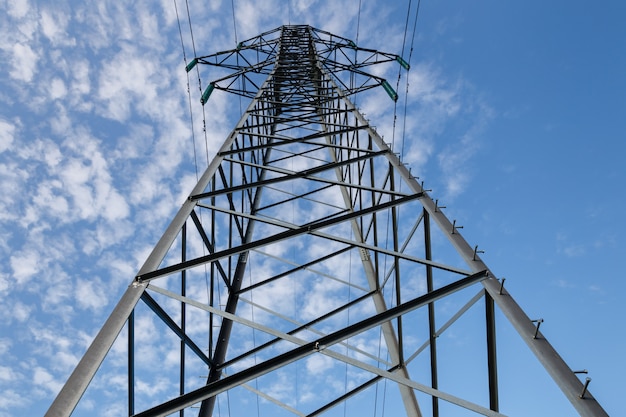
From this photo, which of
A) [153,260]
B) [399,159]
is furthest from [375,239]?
[153,260]

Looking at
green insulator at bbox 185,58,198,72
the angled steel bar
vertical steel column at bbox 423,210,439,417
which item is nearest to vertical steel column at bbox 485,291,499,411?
the angled steel bar

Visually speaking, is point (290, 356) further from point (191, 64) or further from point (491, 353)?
point (191, 64)

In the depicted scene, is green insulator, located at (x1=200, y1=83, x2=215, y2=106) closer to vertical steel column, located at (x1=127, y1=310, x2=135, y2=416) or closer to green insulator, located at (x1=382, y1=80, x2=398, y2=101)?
green insulator, located at (x1=382, y1=80, x2=398, y2=101)

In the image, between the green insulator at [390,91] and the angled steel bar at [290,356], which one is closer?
the angled steel bar at [290,356]

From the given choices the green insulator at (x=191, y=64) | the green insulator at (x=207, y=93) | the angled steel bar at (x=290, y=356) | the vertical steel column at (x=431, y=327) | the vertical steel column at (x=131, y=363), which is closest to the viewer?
the angled steel bar at (x=290, y=356)

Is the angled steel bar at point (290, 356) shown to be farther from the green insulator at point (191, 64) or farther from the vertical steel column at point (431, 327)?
the green insulator at point (191, 64)

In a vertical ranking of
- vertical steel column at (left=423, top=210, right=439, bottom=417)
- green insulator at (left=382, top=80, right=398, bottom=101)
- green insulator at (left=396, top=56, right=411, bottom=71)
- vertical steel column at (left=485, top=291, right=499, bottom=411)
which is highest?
green insulator at (left=396, top=56, right=411, bottom=71)

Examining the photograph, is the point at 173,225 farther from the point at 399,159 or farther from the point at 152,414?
the point at 399,159

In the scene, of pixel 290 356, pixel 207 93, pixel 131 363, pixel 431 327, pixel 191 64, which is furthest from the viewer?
→ pixel 191 64

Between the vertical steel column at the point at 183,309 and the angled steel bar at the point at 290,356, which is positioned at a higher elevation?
the vertical steel column at the point at 183,309

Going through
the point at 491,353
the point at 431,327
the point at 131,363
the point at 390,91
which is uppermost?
the point at 390,91

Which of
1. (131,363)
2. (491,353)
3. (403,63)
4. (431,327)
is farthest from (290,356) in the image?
(403,63)

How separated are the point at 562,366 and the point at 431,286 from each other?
2.29 meters


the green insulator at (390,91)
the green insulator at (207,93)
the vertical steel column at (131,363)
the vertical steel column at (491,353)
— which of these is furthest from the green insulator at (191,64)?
the vertical steel column at (491,353)
